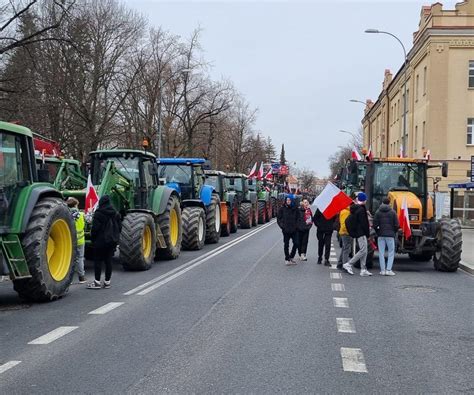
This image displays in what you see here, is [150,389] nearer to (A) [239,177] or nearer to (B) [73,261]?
(B) [73,261]

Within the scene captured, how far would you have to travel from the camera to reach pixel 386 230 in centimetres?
1277

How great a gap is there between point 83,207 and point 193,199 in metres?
6.79

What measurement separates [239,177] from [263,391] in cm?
2434

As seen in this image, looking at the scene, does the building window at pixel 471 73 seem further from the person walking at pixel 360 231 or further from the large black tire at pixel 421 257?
the person walking at pixel 360 231

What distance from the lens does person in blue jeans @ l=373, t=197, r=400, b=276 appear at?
12.8 m

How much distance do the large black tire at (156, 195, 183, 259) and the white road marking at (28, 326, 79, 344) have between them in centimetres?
715

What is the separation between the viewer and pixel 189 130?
43250 mm

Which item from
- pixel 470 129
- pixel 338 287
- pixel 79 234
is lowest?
pixel 338 287

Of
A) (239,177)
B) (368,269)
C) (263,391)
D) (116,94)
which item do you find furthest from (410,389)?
(116,94)

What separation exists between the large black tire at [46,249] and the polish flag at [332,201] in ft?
20.7

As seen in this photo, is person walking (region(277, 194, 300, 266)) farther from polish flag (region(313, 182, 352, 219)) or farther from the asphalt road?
the asphalt road

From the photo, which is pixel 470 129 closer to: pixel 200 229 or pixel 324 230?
pixel 200 229

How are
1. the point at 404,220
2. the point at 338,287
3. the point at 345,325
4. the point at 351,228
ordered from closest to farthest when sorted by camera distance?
the point at 345,325
the point at 338,287
the point at 351,228
the point at 404,220

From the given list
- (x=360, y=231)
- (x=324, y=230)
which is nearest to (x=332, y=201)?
(x=324, y=230)
